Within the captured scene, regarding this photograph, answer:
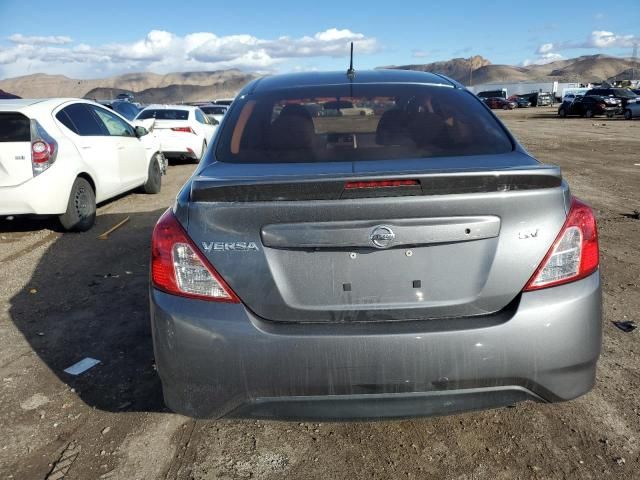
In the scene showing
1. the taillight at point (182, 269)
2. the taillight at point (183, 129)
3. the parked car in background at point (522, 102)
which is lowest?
the parked car in background at point (522, 102)

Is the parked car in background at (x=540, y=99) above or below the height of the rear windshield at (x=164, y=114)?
below

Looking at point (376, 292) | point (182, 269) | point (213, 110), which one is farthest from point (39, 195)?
point (213, 110)

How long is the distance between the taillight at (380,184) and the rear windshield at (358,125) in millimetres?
395

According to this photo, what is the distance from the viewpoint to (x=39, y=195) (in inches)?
231

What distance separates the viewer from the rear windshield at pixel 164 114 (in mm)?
13161

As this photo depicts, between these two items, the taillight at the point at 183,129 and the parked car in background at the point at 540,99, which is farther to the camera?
the parked car in background at the point at 540,99

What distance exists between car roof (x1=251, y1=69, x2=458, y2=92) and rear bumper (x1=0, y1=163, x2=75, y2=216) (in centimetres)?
344

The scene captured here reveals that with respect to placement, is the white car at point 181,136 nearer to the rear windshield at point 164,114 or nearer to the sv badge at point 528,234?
the rear windshield at point 164,114

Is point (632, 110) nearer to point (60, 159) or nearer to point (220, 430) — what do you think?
point (60, 159)

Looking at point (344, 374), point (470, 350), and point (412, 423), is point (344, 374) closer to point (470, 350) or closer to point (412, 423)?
point (470, 350)

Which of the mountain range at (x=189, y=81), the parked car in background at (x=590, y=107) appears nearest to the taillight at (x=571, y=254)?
the parked car in background at (x=590, y=107)

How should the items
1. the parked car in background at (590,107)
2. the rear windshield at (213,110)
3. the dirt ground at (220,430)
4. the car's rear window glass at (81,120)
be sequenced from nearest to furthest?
the dirt ground at (220,430) → the car's rear window glass at (81,120) → the rear windshield at (213,110) → the parked car in background at (590,107)

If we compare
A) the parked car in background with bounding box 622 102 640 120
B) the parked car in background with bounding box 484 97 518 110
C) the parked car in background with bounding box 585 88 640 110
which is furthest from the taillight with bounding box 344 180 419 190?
the parked car in background with bounding box 484 97 518 110

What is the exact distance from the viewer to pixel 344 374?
2.00m
